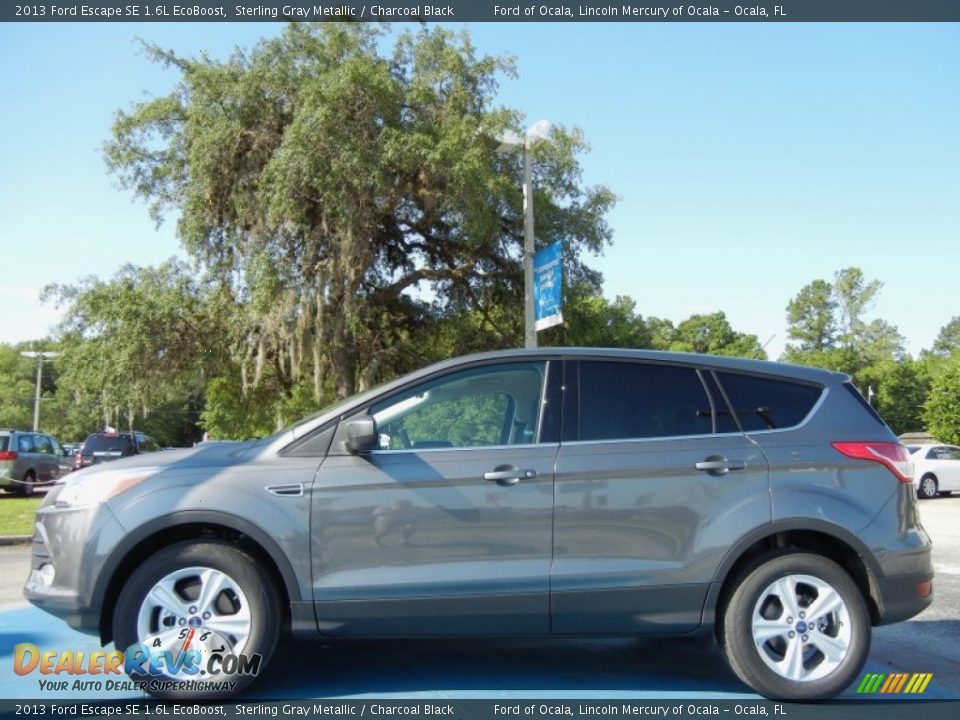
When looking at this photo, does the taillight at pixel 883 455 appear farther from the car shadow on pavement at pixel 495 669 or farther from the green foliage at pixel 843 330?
the green foliage at pixel 843 330

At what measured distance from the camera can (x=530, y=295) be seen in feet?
43.1

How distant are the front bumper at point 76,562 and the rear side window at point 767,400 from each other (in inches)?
132

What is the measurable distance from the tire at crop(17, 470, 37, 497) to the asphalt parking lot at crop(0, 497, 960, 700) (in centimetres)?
1720

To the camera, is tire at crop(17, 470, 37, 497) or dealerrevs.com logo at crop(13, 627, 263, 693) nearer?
dealerrevs.com logo at crop(13, 627, 263, 693)

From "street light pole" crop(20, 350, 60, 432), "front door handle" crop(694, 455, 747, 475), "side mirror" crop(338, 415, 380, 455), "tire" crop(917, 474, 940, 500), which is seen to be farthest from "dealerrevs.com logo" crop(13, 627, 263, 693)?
"tire" crop(917, 474, 940, 500)

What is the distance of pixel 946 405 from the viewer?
32.0 meters

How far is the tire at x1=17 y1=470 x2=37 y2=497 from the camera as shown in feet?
71.4

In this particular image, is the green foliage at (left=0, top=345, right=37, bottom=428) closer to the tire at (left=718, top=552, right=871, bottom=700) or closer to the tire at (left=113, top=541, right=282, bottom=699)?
the tire at (left=113, top=541, right=282, bottom=699)

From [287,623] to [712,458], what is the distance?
2396mm

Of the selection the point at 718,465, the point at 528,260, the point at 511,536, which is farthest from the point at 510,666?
the point at 528,260

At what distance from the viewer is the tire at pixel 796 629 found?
4441mm

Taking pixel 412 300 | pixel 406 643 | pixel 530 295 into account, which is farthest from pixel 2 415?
pixel 406 643

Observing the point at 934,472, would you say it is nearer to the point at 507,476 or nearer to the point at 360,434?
the point at 507,476

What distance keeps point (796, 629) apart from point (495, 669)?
1.73 meters
